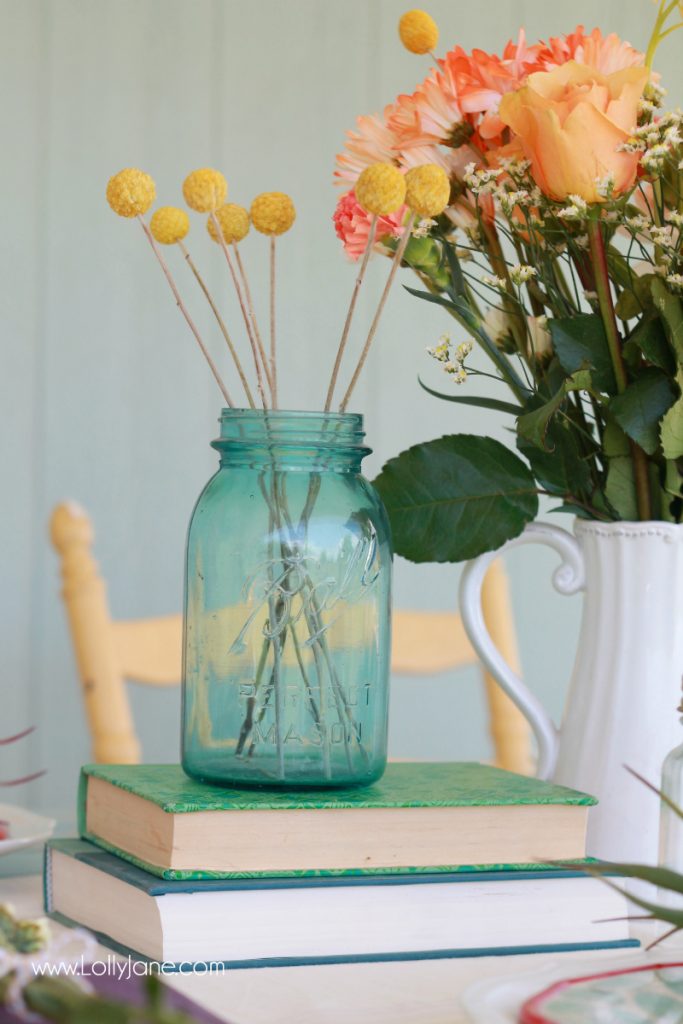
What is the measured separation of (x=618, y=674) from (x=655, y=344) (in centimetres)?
17

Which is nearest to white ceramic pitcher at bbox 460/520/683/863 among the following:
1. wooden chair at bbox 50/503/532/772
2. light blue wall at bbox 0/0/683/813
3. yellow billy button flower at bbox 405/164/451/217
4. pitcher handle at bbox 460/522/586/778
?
pitcher handle at bbox 460/522/586/778

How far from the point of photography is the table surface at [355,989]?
0.50 m

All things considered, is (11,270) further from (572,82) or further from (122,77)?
(572,82)

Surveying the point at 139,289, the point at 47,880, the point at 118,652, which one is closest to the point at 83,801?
the point at 47,880

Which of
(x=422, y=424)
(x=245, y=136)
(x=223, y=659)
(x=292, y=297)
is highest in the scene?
(x=245, y=136)

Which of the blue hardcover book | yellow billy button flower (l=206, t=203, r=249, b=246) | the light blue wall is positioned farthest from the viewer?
the light blue wall

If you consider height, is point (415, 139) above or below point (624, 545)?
above

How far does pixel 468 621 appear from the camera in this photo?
738 mm

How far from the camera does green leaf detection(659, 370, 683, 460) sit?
66 cm

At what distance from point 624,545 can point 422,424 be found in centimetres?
142

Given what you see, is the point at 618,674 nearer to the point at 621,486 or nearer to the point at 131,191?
the point at 621,486

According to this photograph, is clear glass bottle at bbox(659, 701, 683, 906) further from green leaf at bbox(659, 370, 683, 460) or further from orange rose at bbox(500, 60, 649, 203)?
orange rose at bbox(500, 60, 649, 203)

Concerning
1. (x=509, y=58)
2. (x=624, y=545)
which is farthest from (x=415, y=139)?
(x=624, y=545)

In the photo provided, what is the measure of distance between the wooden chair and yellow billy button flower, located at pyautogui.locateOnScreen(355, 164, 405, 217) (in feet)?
2.34
